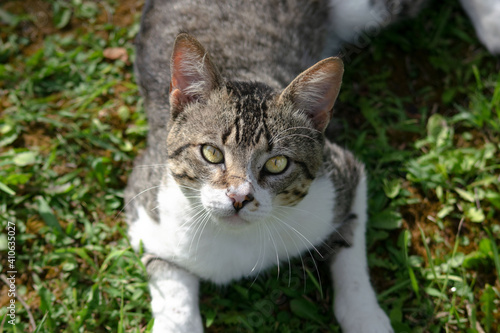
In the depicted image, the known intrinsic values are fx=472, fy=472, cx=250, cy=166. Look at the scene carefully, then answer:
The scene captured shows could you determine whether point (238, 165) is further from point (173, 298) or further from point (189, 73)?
point (173, 298)

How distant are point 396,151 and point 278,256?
141cm

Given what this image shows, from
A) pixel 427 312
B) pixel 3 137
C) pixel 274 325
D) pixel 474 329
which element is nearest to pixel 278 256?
pixel 274 325

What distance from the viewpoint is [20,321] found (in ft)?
9.93

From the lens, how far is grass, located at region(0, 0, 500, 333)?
10.0ft

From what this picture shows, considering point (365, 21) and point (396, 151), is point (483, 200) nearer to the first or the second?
point (396, 151)

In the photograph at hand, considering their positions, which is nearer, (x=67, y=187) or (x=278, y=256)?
(x=278, y=256)

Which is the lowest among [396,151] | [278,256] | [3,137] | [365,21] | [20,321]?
[20,321]

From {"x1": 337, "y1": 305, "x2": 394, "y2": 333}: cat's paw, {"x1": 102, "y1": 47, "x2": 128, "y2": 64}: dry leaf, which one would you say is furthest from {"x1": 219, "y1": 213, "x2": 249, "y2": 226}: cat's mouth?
{"x1": 102, "y1": 47, "x2": 128, "y2": 64}: dry leaf

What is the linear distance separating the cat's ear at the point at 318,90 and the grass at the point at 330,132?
114 centimetres

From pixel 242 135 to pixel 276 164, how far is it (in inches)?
9.2

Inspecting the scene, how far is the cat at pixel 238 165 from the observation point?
2.44 metres

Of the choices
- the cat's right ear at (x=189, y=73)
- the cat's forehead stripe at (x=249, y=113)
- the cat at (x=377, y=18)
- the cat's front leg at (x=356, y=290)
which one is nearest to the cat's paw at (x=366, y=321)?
the cat's front leg at (x=356, y=290)

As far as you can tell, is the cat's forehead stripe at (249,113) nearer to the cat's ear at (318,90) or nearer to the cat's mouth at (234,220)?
the cat's ear at (318,90)

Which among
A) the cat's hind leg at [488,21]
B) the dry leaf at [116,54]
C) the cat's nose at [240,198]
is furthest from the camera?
the dry leaf at [116,54]
